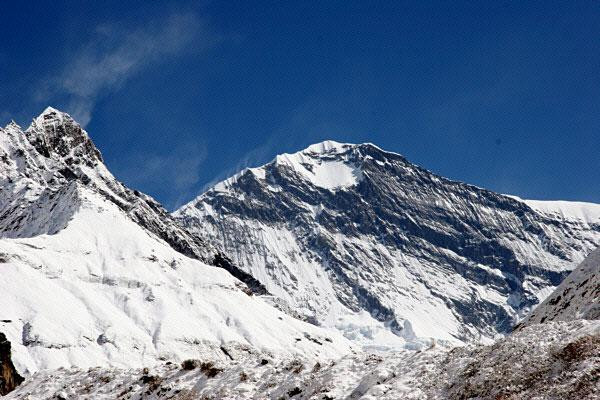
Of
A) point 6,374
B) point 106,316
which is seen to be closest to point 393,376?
point 6,374

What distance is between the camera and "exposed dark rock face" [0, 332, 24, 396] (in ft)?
126

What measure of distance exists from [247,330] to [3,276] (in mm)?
64300

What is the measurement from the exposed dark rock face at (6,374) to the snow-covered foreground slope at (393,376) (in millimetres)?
2196

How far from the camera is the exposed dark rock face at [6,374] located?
38500 millimetres

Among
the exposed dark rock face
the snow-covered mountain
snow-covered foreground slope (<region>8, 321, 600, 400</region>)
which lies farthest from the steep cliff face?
the snow-covered mountain

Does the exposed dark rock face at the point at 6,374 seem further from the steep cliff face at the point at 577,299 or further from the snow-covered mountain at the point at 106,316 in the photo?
the snow-covered mountain at the point at 106,316

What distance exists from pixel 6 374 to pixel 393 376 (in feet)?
83.6

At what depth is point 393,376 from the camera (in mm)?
26016

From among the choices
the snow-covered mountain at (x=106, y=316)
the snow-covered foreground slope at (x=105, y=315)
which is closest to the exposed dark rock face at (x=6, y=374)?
the snow-covered foreground slope at (x=105, y=315)

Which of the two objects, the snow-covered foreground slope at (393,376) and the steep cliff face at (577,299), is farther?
the steep cliff face at (577,299)

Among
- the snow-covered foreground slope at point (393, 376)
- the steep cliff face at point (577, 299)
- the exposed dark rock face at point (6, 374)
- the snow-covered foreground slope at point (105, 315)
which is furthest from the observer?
the snow-covered foreground slope at point (105, 315)

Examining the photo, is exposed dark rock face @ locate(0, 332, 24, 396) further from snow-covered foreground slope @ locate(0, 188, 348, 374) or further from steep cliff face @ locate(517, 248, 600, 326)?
snow-covered foreground slope @ locate(0, 188, 348, 374)

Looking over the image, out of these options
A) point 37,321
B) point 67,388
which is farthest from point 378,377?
point 37,321

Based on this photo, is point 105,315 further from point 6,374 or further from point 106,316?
point 6,374
